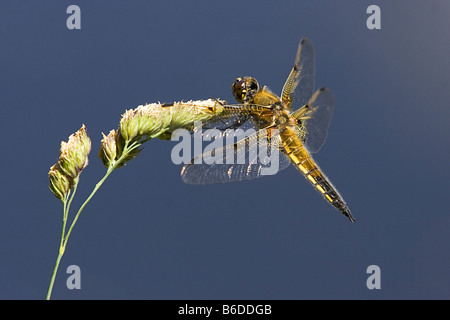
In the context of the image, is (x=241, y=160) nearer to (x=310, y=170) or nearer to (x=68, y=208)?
(x=310, y=170)

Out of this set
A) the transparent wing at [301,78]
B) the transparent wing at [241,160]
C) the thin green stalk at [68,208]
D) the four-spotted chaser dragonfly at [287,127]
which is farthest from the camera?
the transparent wing at [301,78]

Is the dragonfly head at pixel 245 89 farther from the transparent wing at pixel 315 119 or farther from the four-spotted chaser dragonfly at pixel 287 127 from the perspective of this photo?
the transparent wing at pixel 315 119

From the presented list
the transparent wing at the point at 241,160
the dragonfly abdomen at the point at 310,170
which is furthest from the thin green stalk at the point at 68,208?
the dragonfly abdomen at the point at 310,170

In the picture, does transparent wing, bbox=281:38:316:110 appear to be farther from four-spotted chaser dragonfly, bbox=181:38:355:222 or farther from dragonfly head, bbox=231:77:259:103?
dragonfly head, bbox=231:77:259:103

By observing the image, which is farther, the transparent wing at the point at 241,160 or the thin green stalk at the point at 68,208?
the transparent wing at the point at 241,160

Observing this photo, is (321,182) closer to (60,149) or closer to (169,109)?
(169,109)

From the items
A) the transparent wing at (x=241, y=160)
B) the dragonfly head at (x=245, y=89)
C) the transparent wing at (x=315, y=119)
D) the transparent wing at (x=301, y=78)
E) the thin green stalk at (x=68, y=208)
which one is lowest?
the thin green stalk at (x=68, y=208)

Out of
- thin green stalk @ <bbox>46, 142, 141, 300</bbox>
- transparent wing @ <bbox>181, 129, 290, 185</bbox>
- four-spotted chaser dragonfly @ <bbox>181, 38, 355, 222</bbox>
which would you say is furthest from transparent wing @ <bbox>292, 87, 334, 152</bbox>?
thin green stalk @ <bbox>46, 142, 141, 300</bbox>
